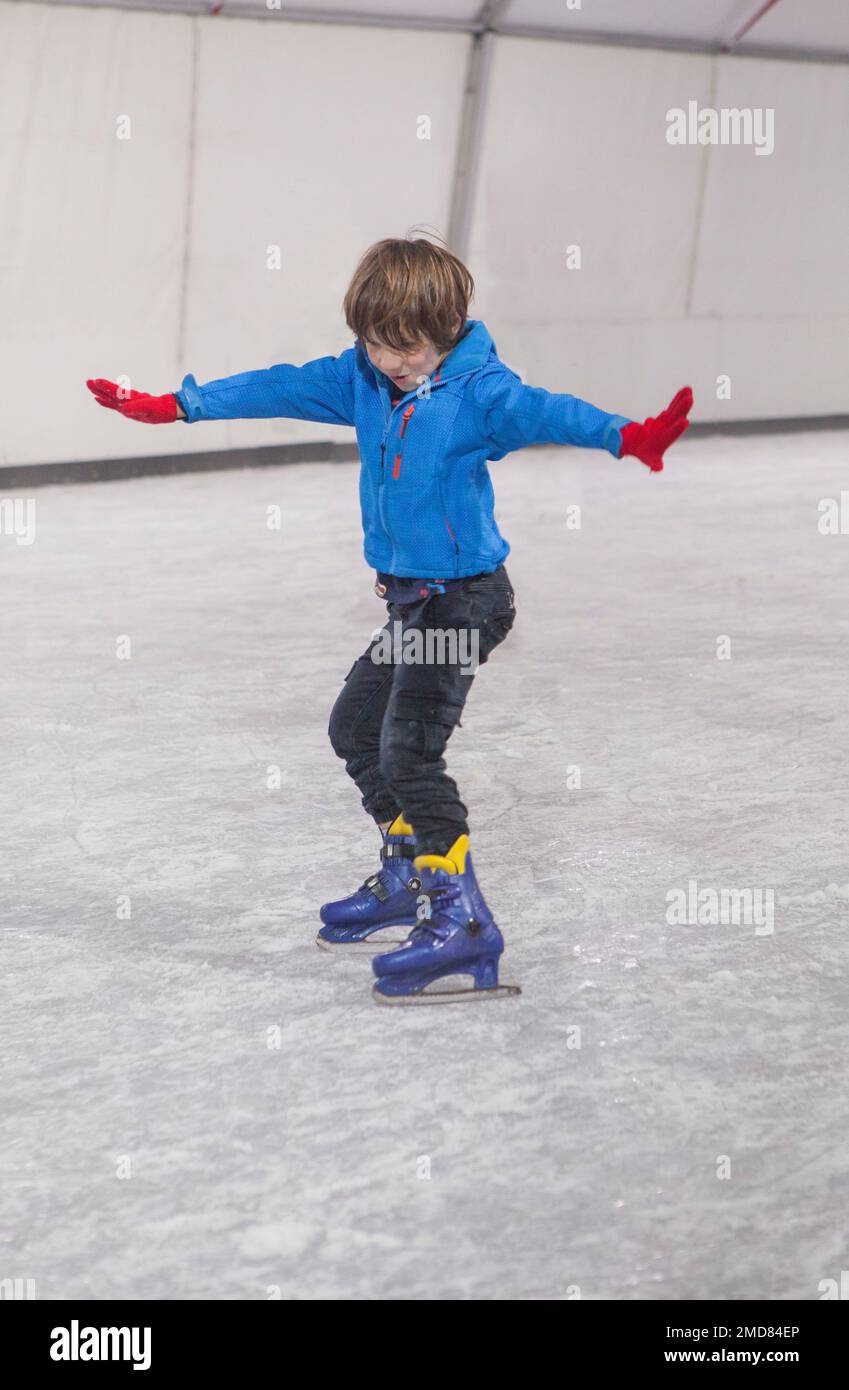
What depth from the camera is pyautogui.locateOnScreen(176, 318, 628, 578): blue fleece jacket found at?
8.36 ft

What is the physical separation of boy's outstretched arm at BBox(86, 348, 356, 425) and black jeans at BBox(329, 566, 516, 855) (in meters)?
0.40

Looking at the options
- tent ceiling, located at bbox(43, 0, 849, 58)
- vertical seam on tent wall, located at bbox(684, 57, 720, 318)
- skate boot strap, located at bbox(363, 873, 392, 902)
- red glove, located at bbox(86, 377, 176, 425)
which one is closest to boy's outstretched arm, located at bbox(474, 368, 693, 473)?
red glove, located at bbox(86, 377, 176, 425)

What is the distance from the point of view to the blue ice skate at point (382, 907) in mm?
2926

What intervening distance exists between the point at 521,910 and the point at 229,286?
27.6 feet

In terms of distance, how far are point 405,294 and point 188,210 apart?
8442 mm

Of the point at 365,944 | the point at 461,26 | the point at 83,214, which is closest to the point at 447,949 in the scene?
the point at 365,944

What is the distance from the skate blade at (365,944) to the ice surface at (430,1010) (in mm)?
64

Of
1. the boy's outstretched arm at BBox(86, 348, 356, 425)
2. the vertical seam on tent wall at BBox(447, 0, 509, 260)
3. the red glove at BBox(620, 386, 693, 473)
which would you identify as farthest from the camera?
the vertical seam on tent wall at BBox(447, 0, 509, 260)

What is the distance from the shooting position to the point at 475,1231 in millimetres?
1972

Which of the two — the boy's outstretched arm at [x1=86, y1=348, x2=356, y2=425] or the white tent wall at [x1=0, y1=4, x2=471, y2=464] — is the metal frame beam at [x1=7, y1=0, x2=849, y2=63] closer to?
the white tent wall at [x1=0, y1=4, x2=471, y2=464]

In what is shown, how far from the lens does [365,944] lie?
2.92 m

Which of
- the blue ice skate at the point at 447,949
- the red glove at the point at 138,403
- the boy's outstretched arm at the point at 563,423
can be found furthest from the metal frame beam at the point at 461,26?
the blue ice skate at the point at 447,949

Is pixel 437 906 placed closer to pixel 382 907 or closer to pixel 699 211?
pixel 382 907
